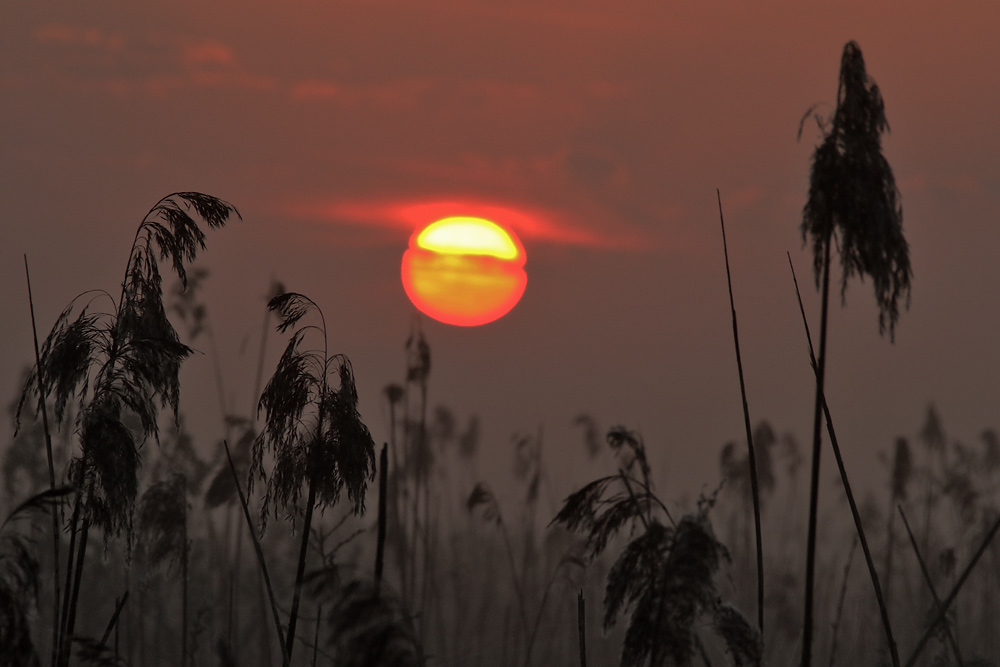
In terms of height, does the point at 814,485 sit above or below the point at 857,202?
below

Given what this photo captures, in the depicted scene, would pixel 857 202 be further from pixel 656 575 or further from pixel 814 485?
pixel 656 575

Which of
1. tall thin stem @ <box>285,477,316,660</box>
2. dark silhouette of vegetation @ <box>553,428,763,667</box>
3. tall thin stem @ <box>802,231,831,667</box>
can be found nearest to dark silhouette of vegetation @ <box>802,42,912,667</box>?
tall thin stem @ <box>802,231,831,667</box>

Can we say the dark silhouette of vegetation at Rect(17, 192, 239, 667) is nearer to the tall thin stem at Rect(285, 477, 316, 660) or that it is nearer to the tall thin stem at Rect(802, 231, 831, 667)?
the tall thin stem at Rect(285, 477, 316, 660)

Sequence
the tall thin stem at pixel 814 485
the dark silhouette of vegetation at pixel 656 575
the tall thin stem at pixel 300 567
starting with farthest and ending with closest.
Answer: the tall thin stem at pixel 300 567, the dark silhouette of vegetation at pixel 656 575, the tall thin stem at pixel 814 485

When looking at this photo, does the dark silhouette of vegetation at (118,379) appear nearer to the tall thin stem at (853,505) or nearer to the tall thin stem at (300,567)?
the tall thin stem at (300,567)

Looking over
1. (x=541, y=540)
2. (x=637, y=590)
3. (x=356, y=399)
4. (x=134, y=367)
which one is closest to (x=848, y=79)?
(x=637, y=590)

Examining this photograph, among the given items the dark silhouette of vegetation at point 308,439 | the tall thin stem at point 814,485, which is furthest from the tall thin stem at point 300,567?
the tall thin stem at point 814,485

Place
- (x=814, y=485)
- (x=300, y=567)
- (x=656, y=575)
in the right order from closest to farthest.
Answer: (x=814, y=485)
(x=656, y=575)
(x=300, y=567)

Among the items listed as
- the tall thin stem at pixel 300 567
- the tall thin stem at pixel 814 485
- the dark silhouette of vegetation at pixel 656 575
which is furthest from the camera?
the tall thin stem at pixel 300 567

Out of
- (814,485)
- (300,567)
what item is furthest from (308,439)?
(814,485)

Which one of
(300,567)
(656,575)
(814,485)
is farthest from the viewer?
(300,567)

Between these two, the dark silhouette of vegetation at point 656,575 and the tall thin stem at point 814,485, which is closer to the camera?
the tall thin stem at point 814,485

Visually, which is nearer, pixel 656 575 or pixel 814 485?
pixel 814 485

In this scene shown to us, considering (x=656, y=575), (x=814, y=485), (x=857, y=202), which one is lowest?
(x=656, y=575)
